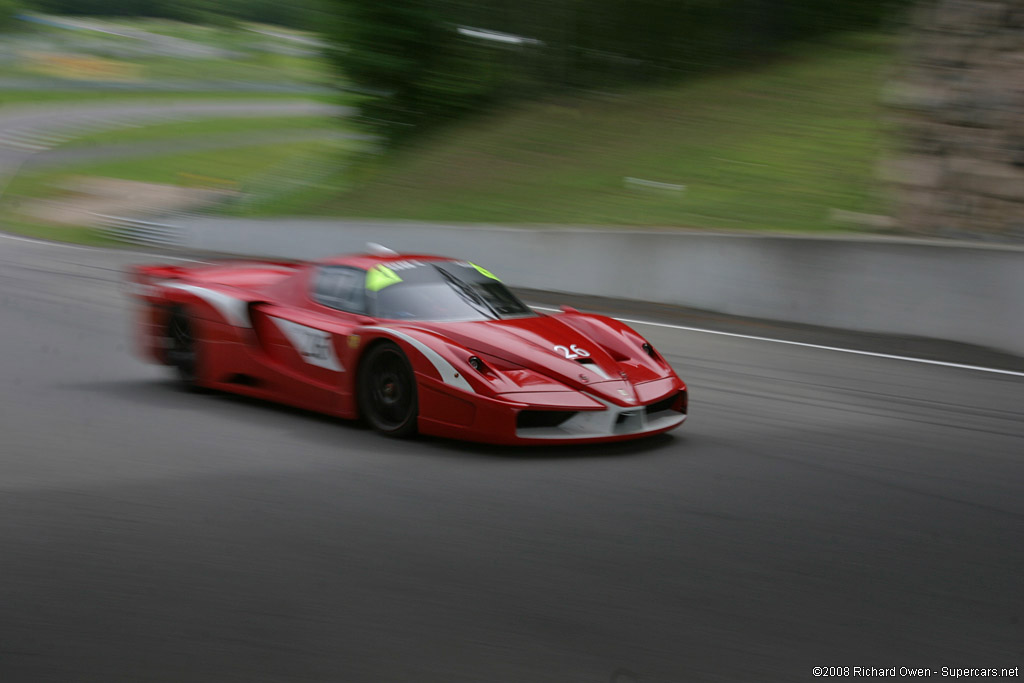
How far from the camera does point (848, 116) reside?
21938mm

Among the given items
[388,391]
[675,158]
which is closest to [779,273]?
[388,391]

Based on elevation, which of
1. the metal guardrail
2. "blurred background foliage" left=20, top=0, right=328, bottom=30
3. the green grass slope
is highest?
"blurred background foliage" left=20, top=0, right=328, bottom=30

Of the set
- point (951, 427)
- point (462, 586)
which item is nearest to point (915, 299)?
point (951, 427)

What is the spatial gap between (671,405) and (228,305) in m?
3.14

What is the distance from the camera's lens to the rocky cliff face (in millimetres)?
12242

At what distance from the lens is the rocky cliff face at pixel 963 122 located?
12.2 m

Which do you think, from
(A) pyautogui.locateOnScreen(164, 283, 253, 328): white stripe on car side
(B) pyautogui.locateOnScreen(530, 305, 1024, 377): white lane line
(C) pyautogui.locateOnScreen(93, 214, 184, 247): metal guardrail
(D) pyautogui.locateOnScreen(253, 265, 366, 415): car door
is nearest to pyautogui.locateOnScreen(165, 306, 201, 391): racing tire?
(A) pyautogui.locateOnScreen(164, 283, 253, 328): white stripe on car side

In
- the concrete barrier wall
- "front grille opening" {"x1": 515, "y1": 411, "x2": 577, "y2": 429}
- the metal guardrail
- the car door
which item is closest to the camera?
"front grille opening" {"x1": 515, "y1": 411, "x2": 577, "y2": 429}

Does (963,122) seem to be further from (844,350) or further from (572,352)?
(572,352)

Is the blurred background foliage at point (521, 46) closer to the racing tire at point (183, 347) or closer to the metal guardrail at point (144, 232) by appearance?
the metal guardrail at point (144, 232)

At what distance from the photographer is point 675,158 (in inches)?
838

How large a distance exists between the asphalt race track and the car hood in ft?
1.36

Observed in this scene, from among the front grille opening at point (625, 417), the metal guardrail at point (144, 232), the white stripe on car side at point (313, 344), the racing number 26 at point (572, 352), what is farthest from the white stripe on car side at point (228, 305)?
the metal guardrail at point (144, 232)

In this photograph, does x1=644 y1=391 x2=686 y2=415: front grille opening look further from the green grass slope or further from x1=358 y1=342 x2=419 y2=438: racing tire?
the green grass slope
